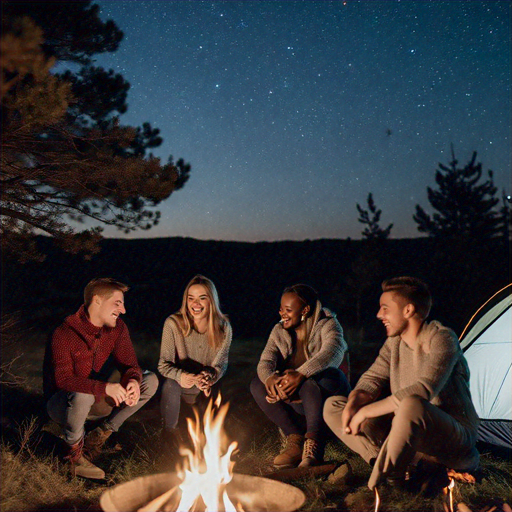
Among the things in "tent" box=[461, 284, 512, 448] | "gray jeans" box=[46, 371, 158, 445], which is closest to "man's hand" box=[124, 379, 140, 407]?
"gray jeans" box=[46, 371, 158, 445]

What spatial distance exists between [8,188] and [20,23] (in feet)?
7.60

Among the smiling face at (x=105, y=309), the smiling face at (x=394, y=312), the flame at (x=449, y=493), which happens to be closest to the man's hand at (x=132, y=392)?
the smiling face at (x=105, y=309)

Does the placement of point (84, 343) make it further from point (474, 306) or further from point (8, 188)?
point (474, 306)

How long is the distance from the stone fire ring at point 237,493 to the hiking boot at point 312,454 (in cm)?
53

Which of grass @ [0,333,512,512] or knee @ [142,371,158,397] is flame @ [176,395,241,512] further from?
knee @ [142,371,158,397]

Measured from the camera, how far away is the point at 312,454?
3.94 m

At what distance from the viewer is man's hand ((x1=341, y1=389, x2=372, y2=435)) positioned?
345 centimetres

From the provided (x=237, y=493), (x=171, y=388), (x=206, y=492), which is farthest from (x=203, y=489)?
(x=171, y=388)

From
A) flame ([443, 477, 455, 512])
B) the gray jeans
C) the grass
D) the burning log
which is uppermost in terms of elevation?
the gray jeans

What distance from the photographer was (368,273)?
1608cm

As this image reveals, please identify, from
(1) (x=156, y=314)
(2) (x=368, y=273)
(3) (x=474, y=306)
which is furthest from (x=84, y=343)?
(3) (x=474, y=306)

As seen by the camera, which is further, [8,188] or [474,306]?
[474,306]

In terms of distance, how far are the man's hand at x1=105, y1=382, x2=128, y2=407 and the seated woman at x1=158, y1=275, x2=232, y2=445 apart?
0.55 m

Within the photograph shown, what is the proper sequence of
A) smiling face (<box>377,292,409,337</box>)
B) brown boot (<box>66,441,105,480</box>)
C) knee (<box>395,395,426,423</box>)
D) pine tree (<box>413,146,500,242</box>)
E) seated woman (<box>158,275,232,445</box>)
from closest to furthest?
1. knee (<box>395,395,426,423</box>)
2. smiling face (<box>377,292,409,337</box>)
3. brown boot (<box>66,441,105,480</box>)
4. seated woman (<box>158,275,232,445</box>)
5. pine tree (<box>413,146,500,242</box>)
